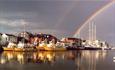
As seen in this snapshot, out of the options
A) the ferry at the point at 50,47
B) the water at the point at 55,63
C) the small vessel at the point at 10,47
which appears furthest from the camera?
the ferry at the point at 50,47

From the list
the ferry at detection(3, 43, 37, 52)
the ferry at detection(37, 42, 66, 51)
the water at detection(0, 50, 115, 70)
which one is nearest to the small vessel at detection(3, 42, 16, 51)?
the ferry at detection(3, 43, 37, 52)

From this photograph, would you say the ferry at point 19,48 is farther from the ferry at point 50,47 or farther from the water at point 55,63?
the water at point 55,63

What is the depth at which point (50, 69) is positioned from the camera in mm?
48438

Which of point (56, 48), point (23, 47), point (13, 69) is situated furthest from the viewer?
point (56, 48)

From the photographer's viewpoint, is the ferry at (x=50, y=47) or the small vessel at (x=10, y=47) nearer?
the small vessel at (x=10, y=47)

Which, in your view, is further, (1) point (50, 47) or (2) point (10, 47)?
(1) point (50, 47)

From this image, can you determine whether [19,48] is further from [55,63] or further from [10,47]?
[55,63]

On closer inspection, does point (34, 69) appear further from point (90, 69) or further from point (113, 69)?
point (113, 69)

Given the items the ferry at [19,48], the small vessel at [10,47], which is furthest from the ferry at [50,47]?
the small vessel at [10,47]

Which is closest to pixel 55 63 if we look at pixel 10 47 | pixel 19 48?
pixel 19 48

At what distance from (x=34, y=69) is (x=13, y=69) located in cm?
343

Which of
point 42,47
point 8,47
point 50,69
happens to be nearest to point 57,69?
point 50,69

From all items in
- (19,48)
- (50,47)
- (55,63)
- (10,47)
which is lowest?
(55,63)

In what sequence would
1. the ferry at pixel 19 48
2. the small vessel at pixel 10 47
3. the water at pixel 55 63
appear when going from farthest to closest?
the small vessel at pixel 10 47, the ferry at pixel 19 48, the water at pixel 55 63
